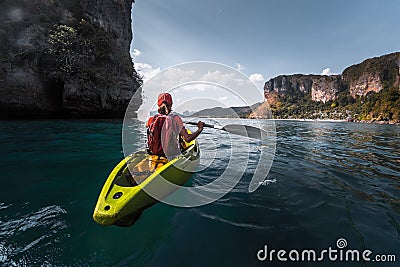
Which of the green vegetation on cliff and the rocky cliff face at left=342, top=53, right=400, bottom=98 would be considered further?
the rocky cliff face at left=342, top=53, right=400, bottom=98

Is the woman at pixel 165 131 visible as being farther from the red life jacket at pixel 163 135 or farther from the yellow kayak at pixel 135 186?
the yellow kayak at pixel 135 186

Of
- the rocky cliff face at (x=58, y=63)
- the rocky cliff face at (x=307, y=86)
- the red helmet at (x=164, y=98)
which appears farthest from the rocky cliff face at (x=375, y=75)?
the red helmet at (x=164, y=98)

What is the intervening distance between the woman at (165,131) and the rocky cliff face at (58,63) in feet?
66.2

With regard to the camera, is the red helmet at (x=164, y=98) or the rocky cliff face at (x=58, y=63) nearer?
the red helmet at (x=164, y=98)

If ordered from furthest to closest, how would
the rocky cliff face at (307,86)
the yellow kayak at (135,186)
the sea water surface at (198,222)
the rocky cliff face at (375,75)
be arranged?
the rocky cliff face at (307,86)
the rocky cliff face at (375,75)
the yellow kayak at (135,186)
the sea water surface at (198,222)

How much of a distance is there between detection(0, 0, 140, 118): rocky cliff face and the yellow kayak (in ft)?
66.7

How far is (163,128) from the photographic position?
3684mm

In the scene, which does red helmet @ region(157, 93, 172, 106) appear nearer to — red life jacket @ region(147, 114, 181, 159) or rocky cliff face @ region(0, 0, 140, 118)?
red life jacket @ region(147, 114, 181, 159)

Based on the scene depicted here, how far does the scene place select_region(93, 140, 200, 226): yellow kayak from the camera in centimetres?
249

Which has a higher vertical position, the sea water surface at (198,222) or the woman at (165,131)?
the woman at (165,131)

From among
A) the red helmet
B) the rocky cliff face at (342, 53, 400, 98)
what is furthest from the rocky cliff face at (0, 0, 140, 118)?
the rocky cliff face at (342, 53, 400, 98)

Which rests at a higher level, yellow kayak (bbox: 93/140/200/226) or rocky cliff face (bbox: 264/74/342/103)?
rocky cliff face (bbox: 264/74/342/103)

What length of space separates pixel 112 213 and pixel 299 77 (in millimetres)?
203494

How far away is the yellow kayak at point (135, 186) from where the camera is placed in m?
2.49
